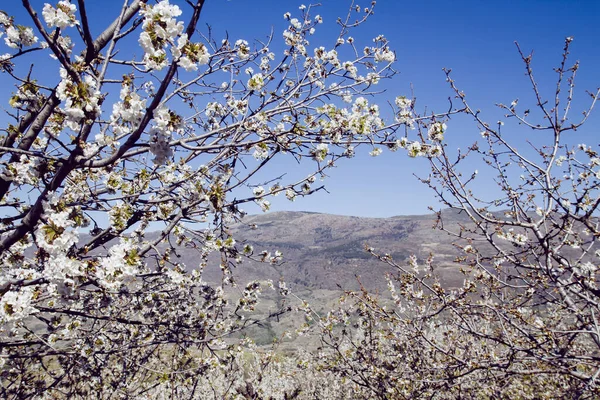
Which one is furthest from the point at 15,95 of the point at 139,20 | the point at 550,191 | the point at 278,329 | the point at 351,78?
the point at 278,329

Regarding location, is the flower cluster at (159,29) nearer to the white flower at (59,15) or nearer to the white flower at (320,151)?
the white flower at (59,15)

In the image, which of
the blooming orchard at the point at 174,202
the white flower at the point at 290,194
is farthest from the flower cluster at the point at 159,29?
the white flower at the point at 290,194

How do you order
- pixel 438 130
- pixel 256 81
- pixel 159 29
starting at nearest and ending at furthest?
pixel 159 29, pixel 256 81, pixel 438 130

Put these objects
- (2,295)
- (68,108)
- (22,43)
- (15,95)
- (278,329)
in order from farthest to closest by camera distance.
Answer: (278,329) < (22,43) < (15,95) < (2,295) < (68,108)

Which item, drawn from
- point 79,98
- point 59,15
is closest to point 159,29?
point 79,98

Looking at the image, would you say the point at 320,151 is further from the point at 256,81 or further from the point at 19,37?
the point at 19,37

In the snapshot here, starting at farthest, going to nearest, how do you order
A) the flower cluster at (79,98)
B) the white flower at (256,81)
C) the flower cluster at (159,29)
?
the white flower at (256,81) < the flower cluster at (79,98) < the flower cluster at (159,29)

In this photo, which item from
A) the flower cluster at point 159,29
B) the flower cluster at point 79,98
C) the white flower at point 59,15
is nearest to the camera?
the flower cluster at point 159,29

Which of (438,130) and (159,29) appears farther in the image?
(438,130)

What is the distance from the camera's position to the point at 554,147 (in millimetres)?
5141

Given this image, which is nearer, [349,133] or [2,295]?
[2,295]

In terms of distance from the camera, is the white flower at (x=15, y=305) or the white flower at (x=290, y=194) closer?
the white flower at (x=15, y=305)

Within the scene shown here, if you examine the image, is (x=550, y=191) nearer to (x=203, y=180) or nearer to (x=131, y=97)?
(x=203, y=180)

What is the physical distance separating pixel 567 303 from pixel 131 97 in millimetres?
5839
